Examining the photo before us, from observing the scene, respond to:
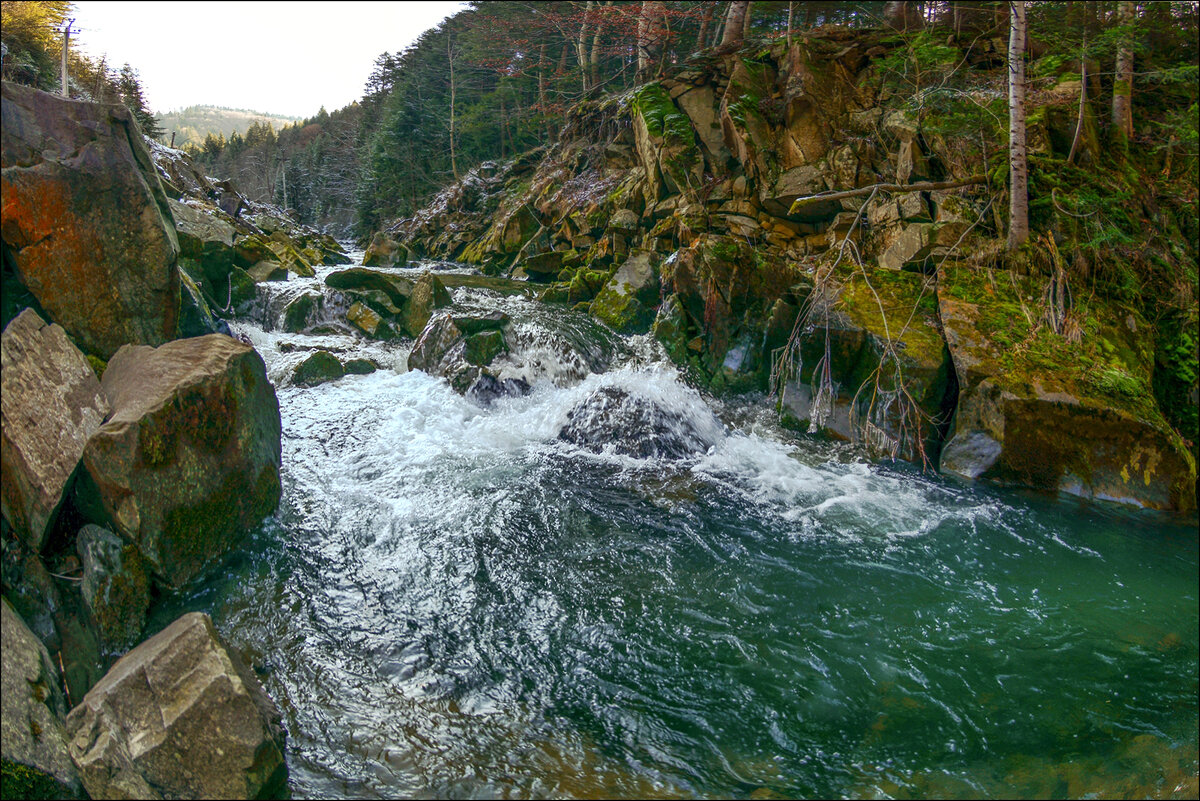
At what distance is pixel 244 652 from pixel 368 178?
1646 inches

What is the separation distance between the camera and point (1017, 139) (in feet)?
25.7

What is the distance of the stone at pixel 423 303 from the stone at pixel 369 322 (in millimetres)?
420

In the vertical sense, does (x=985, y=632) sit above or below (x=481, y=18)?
below

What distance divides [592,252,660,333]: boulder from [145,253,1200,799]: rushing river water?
4.60 metres

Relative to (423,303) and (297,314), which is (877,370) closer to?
(423,303)

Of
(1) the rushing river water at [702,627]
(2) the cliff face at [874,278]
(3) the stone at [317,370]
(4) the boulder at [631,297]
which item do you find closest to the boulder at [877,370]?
(2) the cliff face at [874,278]

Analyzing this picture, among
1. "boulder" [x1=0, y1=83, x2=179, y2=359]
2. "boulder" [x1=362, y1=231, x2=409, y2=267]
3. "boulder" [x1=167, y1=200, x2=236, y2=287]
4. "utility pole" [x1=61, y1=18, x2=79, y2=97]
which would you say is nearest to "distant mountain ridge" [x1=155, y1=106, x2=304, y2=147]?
"utility pole" [x1=61, y1=18, x2=79, y2=97]

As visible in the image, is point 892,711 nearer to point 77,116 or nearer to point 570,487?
point 570,487

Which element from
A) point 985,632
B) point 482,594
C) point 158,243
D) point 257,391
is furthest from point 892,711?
point 158,243

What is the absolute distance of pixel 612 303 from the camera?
12055mm

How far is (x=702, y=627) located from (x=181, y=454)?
4.19 m

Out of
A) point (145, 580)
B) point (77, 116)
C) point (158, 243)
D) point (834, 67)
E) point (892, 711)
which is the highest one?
point (834, 67)

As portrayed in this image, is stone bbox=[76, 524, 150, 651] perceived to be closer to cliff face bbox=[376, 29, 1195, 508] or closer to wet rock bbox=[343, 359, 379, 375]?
wet rock bbox=[343, 359, 379, 375]

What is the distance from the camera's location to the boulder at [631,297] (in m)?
11.7
